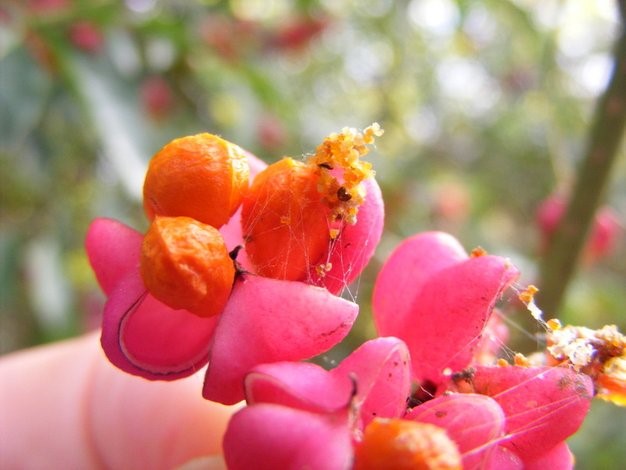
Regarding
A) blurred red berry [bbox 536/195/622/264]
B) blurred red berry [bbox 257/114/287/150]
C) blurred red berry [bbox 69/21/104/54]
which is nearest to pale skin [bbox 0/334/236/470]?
blurred red berry [bbox 536/195/622/264]

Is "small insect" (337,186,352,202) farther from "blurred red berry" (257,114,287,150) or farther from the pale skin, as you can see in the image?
"blurred red berry" (257,114,287,150)

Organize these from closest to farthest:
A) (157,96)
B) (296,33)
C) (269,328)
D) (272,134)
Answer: (269,328)
(157,96)
(272,134)
(296,33)

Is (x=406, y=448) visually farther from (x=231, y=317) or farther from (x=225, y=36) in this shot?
(x=225, y=36)

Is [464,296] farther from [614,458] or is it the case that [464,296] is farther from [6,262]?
[6,262]

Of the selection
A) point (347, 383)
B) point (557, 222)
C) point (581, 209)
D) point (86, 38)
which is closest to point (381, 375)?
point (347, 383)

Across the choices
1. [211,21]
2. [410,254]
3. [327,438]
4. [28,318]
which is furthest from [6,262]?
[327,438]

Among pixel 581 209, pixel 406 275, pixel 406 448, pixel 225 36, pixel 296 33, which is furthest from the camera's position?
pixel 296 33

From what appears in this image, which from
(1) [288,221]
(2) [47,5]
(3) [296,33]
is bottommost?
(3) [296,33]

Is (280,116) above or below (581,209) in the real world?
below

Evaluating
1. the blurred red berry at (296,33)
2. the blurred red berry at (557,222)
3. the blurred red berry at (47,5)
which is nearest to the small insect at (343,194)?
the blurred red berry at (557,222)
